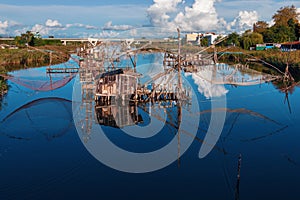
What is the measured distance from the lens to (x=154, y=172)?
6.70m

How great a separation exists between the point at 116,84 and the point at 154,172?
590cm

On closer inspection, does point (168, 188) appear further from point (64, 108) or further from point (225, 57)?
point (225, 57)

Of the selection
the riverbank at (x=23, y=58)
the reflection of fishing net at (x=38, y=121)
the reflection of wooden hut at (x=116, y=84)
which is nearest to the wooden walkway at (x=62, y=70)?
the riverbank at (x=23, y=58)

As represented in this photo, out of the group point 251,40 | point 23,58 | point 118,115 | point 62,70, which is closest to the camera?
point 118,115

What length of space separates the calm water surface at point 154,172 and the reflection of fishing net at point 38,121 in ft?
0.09

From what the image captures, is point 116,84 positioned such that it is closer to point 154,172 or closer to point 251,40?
point 154,172

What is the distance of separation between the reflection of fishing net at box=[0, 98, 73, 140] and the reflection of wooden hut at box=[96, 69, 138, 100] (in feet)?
4.54

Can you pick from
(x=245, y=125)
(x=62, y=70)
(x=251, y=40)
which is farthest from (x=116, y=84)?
(x=251, y=40)

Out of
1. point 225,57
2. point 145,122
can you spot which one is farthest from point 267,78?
point 225,57

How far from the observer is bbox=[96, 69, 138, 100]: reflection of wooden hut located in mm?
11922

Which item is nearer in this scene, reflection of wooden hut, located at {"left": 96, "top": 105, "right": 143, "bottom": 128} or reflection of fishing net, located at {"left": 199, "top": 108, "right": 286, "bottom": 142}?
reflection of fishing net, located at {"left": 199, "top": 108, "right": 286, "bottom": 142}

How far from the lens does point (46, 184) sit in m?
6.17

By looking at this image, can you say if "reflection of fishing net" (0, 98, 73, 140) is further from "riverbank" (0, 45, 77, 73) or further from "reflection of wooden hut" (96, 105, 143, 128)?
"riverbank" (0, 45, 77, 73)

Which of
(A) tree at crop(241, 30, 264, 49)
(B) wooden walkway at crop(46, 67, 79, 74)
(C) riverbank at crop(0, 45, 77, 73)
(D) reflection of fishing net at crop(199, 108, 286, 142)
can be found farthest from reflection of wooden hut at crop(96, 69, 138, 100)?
(A) tree at crop(241, 30, 264, 49)
